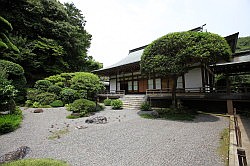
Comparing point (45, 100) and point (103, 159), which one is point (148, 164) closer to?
point (103, 159)

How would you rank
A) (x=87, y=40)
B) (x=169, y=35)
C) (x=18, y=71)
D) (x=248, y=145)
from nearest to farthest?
(x=248, y=145), (x=169, y=35), (x=18, y=71), (x=87, y=40)

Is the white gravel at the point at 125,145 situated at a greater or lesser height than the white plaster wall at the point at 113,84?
lesser

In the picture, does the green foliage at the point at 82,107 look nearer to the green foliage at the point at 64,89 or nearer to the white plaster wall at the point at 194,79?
the green foliage at the point at 64,89

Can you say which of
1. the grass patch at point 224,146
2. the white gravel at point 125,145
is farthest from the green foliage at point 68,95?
the grass patch at point 224,146

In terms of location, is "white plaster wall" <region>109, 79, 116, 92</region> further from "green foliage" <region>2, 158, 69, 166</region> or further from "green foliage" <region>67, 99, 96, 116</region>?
"green foliage" <region>2, 158, 69, 166</region>

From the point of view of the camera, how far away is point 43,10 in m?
20.3

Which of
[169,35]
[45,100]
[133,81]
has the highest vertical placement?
[169,35]

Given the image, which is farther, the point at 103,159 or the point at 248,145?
the point at 248,145

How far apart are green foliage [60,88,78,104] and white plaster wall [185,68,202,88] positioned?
34.5 ft

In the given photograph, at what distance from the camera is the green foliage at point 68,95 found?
13992 millimetres

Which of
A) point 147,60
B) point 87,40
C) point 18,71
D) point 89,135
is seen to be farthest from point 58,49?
point 89,135

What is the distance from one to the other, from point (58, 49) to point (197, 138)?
64.8 feet

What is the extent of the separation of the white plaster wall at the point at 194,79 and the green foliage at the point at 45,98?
12895 mm

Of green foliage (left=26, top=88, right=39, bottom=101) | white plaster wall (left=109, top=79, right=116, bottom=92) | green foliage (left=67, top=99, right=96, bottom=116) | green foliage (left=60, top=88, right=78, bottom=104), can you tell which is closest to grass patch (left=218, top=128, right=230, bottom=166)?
green foliage (left=67, top=99, right=96, bottom=116)
